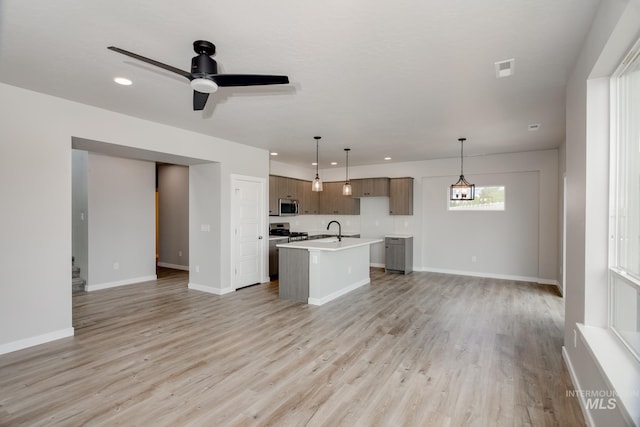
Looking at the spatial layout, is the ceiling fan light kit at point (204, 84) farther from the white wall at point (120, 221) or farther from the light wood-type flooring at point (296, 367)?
the white wall at point (120, 221)

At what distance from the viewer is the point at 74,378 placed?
8.71 feet

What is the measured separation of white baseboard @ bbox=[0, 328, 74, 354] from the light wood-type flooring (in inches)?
3.7

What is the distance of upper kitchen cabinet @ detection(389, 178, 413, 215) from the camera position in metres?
7.42

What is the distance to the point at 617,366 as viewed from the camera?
1.76m

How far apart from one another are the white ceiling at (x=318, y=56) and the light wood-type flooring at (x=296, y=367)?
8.75ft

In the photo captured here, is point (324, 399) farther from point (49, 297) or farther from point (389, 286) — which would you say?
point (389, 286)

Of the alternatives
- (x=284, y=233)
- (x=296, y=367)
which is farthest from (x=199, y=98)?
(x=284, y=233)

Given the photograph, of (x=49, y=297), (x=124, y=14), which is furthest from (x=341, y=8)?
(x=49, y=297)

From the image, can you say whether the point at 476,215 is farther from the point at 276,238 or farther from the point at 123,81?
the point at 123,81

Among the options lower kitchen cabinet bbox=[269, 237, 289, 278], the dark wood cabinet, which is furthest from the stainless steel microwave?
lower kitchen cabinet bbox=[269, 237, 289, 278]

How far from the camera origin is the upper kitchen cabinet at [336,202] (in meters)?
8.27

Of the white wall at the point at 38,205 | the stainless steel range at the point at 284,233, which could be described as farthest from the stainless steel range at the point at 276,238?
the white wall at the point at 38,205

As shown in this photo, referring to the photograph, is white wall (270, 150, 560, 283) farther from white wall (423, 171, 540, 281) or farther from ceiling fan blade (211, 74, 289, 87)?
ceiling fan blade (211, 74, 289, 87)

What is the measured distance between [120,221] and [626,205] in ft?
23.2
